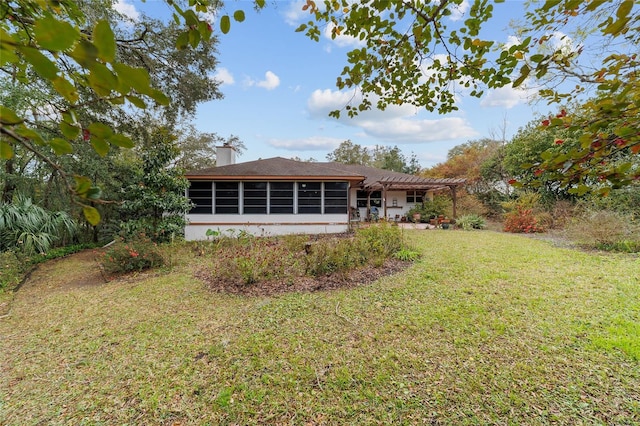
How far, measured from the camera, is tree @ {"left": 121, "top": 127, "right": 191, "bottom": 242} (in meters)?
8.56

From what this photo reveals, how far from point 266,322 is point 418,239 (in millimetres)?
6930

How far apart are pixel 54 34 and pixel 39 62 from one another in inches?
2.4

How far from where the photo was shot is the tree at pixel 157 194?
28.1ft

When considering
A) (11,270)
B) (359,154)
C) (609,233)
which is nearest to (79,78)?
(11,270)

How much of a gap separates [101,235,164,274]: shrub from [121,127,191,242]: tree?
1754mm

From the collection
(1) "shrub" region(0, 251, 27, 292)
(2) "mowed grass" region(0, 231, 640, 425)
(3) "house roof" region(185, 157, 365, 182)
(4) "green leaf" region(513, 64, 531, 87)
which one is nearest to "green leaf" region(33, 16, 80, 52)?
(4) "green leaf" region(513, 64, 531, 87)

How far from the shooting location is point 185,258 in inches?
299

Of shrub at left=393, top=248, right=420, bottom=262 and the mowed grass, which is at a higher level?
shrub at left=393, top=248, right=420, bottom=262

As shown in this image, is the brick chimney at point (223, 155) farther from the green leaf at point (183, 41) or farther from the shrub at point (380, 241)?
the green leaf at point (183, 41)

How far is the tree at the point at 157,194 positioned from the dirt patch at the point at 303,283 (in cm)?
409

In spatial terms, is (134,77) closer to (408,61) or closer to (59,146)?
(59,146)

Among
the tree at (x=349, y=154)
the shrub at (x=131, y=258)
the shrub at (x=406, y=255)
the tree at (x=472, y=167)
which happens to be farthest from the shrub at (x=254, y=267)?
the tree at (x=349, y=154)

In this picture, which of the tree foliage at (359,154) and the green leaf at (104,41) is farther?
the tree foliage at (359,154)

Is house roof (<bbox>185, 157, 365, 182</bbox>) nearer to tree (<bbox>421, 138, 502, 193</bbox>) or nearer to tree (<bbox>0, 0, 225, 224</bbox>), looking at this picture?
tree (<bbox>0, 0, 225, 224</bbox>)
